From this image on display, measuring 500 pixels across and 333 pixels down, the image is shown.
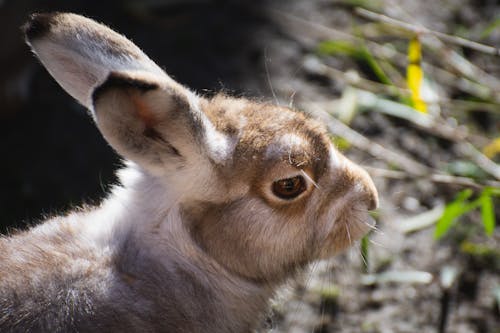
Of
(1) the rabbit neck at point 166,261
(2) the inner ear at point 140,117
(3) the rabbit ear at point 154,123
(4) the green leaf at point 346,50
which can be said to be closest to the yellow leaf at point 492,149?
(4) the green leaf at point 346,50

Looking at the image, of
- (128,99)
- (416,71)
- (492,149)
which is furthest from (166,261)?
(492,149)

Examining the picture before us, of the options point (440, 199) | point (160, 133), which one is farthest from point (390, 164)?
point (160, 133)

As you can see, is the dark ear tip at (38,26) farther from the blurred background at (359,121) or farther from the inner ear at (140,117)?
the blurred background at (359,121)

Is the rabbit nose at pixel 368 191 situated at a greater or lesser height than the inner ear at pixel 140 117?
lesser

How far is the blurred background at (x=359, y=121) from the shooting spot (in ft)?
13.6

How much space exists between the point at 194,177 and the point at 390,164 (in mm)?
2131

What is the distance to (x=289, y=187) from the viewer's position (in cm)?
304

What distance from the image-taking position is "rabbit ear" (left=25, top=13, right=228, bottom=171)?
266 cm

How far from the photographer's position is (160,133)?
281 cm

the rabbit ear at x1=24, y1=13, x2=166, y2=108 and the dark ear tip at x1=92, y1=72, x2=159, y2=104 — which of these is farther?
the rabbit ear at x1=24, y1=13, x2=166, y2=108

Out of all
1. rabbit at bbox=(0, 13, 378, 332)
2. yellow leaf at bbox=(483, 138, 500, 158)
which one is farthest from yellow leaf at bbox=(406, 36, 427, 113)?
rabbit at bbox=(0, 13, 378, 332)

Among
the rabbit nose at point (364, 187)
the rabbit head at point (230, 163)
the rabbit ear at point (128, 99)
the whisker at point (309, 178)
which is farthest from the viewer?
the rabbit nose at point (364, 187)

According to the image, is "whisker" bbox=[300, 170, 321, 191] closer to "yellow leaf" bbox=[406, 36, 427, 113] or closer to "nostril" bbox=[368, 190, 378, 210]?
"nostril" bbox=[368, 190, 378, 210]

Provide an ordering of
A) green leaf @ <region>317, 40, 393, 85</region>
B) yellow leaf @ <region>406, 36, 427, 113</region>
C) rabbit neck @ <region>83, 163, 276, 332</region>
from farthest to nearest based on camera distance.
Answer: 1. green leaf @ <region>317, 40, 393, 85</region>
2. yellow leaf @ <region>406, 36, 427, 113</region>
3. rabbit neck @ <region>83, 163, 276, 332</region>
